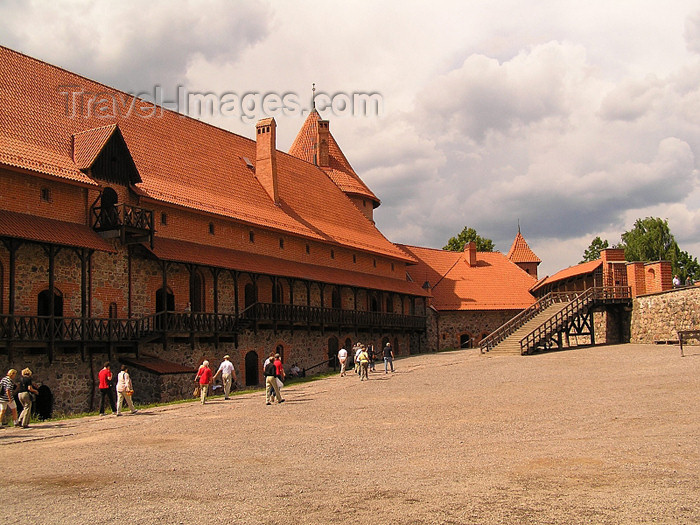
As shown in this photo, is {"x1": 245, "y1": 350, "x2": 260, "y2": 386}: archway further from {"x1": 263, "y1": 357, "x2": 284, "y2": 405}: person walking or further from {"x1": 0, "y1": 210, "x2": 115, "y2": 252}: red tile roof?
{"x1": 263, "y1": 357, "x2": 284, "y2": 405}: person walking

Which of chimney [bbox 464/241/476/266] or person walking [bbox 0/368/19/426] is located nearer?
person walking [bbox 0/368/19/426]

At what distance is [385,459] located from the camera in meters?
11.0

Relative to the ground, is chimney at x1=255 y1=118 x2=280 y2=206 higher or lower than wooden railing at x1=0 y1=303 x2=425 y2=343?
higher

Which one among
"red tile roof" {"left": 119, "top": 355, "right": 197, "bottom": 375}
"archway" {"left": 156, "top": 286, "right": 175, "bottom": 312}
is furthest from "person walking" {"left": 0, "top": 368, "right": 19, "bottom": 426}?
"archway" {"left": 156, "top": 286, "right": 175, "bottom": 312}

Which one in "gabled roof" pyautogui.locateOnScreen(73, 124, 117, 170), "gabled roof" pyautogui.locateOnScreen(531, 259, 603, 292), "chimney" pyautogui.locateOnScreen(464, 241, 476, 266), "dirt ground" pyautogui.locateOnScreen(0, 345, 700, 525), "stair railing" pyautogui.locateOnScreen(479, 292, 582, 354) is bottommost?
"dirt ground" pyautogui.locateOnScreen(0, 345, 700, 525)

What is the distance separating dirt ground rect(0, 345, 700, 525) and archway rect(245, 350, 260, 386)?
9.30 m

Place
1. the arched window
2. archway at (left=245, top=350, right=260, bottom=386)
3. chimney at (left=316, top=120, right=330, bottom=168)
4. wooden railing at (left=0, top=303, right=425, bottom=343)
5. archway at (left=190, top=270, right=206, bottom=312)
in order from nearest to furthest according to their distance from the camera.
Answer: wooden railing at (left=0, top=303, right=425, bottom=343) < archway at (left=190, top=270, right=206, bottom=312) < archway at (left=245, top=350, right=260, bottom=386) < the arched window < chimney at (left=316, top=120, right=330, bottom=168)

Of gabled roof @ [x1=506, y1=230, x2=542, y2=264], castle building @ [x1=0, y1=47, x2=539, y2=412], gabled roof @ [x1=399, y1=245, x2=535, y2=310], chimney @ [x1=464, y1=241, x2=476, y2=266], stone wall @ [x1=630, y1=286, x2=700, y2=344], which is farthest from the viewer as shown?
gabled roof @ [x1=506, y1=230, x2=542, y2=264]

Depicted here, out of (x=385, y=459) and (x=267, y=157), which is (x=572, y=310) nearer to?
(x=267, y=157)

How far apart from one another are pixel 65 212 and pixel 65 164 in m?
1.63

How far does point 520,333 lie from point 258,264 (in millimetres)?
12086

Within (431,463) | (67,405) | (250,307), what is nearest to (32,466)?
(431,463)

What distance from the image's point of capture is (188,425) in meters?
15.6

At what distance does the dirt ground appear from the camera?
7914mm
